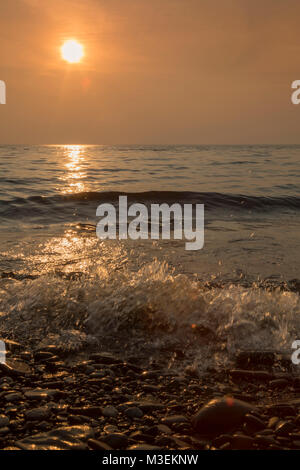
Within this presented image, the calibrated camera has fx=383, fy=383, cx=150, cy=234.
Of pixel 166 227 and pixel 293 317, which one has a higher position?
pixel 166 227

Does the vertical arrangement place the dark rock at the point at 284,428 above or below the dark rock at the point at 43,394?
below

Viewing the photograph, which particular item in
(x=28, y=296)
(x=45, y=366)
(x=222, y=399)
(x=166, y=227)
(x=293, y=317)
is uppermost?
(x=166, y=227)

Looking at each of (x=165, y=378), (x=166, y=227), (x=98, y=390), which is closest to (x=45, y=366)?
(x=98, y=390)

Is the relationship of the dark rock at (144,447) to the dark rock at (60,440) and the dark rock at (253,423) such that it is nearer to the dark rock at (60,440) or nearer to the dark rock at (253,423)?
the dark rock at (60,440)

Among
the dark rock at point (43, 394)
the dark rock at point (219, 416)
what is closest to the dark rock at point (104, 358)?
the dark rock at point (43, 394)

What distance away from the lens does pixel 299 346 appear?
3963mm

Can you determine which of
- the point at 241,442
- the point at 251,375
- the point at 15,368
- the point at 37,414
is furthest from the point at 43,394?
the point at 251,375

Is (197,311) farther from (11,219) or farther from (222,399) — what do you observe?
(11,219)

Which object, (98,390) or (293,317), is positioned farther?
(293,317)

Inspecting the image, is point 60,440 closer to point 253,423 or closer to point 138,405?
point 138,405

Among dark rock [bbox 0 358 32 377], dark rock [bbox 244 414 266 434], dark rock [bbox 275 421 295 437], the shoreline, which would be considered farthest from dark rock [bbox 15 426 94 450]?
dark rock [bbox 275 421 295 437]

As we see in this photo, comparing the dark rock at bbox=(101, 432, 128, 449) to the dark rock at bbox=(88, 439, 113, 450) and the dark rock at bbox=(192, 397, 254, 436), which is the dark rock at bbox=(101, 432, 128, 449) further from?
the dark rock at bbox=(192, 397, 254, 436)

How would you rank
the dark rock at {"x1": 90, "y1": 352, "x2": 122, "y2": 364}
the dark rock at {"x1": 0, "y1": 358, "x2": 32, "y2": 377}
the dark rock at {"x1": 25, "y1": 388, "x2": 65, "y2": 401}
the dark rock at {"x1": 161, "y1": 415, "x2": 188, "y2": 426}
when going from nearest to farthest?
the dark rock at {"x1": 161, "y1": 415, "x2": 188, "y2": 426} → the dark rock at {"x1": 25, "y1": 388, "x2": 65, "y2": 401} → the dark rock at {"x1": 0, "y1": 358, "x2": 32, "y2": 377} → the dark rock at {"x1": 90, "y1": 352, "x2": 122, "y2": 364}

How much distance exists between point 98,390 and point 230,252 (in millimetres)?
5174
